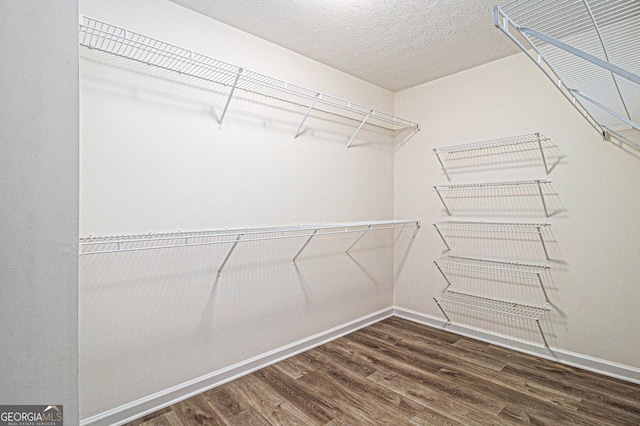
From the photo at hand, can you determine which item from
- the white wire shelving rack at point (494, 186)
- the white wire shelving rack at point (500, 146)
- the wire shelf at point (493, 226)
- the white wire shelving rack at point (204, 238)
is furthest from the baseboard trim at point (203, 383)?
the white wire shelving rack at point (500, 146)

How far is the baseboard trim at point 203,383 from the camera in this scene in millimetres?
1689

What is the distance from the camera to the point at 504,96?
262 cm

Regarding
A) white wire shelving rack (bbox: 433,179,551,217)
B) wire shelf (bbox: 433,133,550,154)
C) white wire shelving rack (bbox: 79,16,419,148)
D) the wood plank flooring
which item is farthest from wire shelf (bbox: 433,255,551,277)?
white wire shelving rack (bbox: 79,16,419,148)

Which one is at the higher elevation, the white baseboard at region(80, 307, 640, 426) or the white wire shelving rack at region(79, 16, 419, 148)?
the white wire shelving rack at region(79, 16, 419, 148)

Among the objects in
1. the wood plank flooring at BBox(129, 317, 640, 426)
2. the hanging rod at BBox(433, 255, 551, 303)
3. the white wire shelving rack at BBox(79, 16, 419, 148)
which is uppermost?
the white wire shelving rack at BBox(79, 16, 419, 148)

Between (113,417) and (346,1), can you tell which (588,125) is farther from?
(113,417)

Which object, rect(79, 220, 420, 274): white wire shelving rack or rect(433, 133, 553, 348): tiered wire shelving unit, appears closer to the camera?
rect(79, 220, 420, 274): white wire shelving rack

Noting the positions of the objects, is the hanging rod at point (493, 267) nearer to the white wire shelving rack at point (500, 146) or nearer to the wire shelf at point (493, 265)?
the wire shelf at point (493, 265)

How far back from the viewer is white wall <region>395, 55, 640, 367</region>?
2.13m

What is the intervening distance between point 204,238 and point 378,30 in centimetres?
175

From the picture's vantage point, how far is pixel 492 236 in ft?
8.88

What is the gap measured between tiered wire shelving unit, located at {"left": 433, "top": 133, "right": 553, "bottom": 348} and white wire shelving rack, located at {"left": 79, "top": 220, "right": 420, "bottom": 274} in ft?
1.44

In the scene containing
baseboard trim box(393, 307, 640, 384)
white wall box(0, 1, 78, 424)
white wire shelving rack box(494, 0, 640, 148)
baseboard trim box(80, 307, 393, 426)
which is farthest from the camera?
baseboard trim box(393, 307, 640, 384)

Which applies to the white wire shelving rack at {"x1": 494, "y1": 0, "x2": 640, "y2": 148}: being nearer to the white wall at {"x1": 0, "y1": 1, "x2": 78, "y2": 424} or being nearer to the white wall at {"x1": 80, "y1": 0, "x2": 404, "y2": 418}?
the white wall at {"x1": 0, "y1": 1, "x2": 78, "y2": 424}
